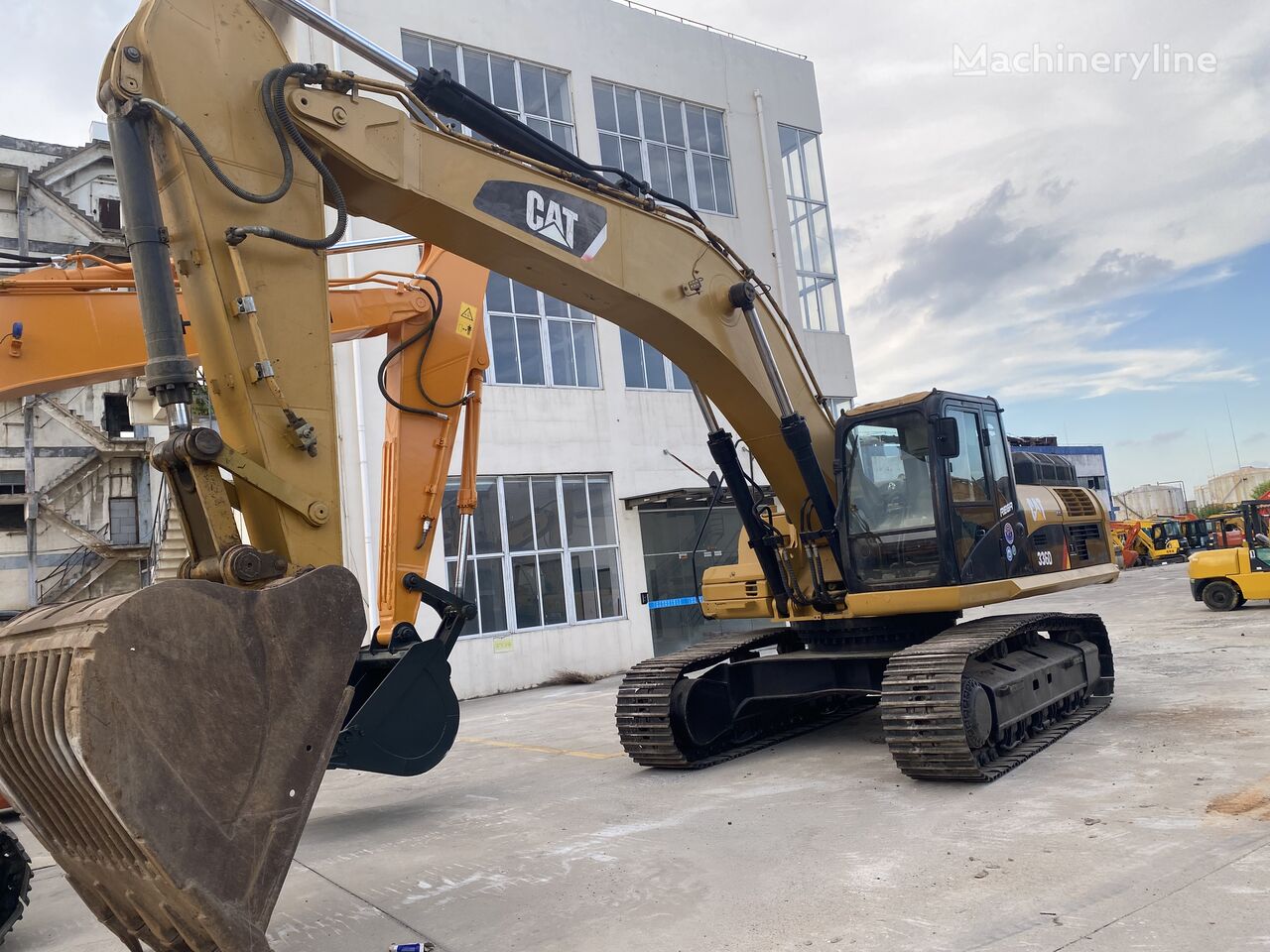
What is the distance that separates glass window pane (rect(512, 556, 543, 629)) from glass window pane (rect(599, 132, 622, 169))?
24.8ft

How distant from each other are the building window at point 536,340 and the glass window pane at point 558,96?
338cm

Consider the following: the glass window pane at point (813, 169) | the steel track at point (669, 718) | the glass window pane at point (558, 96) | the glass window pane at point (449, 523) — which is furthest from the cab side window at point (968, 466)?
the glass window pane at point (813, 169)

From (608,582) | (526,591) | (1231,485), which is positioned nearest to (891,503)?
(526,591)

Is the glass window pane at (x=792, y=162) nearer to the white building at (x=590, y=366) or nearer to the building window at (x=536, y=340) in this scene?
the white building at (x=590, y=366)

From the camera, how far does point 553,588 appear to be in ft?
55.5

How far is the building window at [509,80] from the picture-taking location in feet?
54.9

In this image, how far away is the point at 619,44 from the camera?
19.1m

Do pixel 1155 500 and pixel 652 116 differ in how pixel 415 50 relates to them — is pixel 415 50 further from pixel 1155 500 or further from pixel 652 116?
pixel 1155 500

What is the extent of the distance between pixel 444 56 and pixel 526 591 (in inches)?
357

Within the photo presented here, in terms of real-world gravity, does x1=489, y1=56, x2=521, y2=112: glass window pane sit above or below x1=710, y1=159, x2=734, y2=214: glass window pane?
above

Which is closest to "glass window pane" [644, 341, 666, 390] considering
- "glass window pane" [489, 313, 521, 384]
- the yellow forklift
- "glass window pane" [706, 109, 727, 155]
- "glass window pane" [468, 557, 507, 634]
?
"glass window pane" [489, 313, 521, 384]

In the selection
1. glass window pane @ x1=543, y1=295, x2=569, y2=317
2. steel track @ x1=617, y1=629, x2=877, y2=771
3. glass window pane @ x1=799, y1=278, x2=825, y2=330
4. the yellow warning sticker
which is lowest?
steel track @ x1=617, y1=629, x2=877, y2=771

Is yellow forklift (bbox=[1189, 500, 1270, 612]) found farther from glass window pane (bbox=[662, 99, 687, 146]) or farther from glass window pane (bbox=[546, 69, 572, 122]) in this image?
glass window pane (bbox=[546, 69, 572, 122])

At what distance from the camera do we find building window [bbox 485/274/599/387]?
16859 mm
